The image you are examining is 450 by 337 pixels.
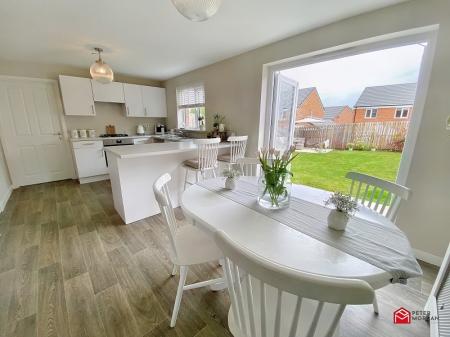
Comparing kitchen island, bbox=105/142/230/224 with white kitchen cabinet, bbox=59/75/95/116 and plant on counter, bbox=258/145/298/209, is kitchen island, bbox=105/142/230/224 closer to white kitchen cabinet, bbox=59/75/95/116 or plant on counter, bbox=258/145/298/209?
plant on counter, bbox=258/145/298/209

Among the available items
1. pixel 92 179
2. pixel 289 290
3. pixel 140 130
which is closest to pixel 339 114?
pixel 289 290

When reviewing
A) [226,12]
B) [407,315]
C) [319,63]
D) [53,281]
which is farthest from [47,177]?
[407,315]

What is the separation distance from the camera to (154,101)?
4926 mm

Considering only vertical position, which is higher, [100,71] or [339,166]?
[100,71]

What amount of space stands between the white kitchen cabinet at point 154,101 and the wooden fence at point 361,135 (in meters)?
3.85

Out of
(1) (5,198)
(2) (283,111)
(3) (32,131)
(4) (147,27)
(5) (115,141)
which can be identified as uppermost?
(4) (147,27)

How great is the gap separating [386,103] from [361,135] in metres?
0.38

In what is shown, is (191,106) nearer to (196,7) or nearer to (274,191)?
(196,7)

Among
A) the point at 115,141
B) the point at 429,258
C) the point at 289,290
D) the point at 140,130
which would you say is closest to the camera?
the point at 289,290

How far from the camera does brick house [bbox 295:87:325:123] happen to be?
2.50 m

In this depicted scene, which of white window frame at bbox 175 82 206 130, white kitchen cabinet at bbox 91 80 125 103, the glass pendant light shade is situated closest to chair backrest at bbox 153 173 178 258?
the glass pendant light shade

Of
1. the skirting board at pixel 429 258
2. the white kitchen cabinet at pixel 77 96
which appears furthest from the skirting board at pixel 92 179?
the skirting board at pixel 429 258

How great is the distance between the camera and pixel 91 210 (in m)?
2.77

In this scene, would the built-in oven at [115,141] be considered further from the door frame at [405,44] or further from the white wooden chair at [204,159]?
the door frame at [405,44]
